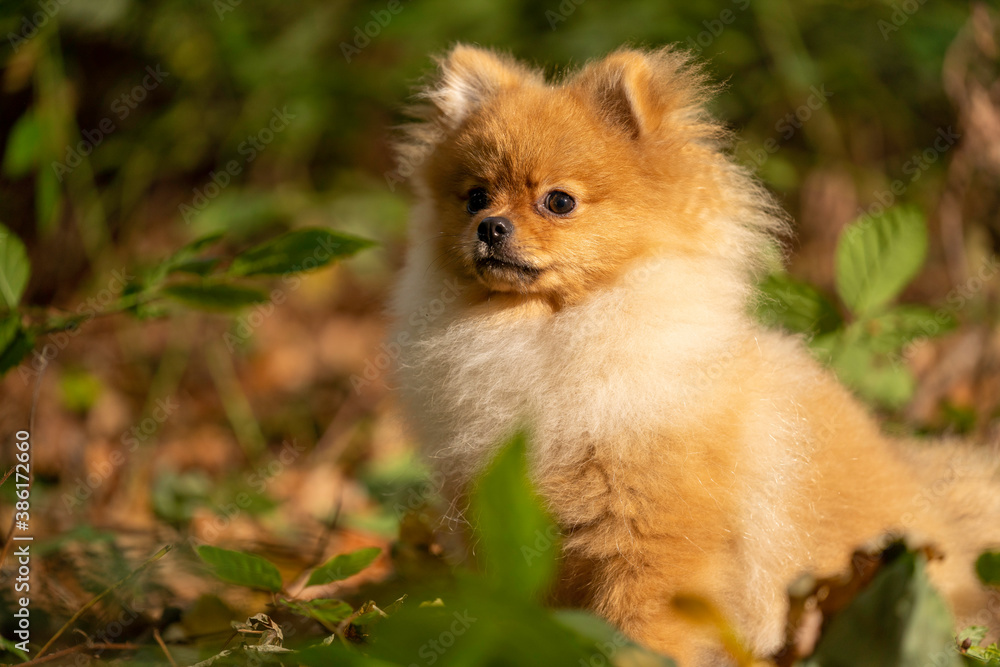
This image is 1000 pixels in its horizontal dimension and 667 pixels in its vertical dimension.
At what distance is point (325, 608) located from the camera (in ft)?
5.62

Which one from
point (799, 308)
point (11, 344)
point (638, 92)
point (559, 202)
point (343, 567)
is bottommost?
point (11, 344)

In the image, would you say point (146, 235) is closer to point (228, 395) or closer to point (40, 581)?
point (228, 395)

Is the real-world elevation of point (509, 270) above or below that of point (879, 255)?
below

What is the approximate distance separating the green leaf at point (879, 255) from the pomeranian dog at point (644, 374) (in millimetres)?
341

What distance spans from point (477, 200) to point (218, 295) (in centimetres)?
81

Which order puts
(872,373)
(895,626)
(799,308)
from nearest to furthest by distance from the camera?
(895,626), (799,308), (872,373)

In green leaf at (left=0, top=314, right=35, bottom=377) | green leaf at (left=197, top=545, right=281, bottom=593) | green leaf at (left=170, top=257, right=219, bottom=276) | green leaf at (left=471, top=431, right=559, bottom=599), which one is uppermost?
green leaf at (left=471, top=431, right=559, bottom=599)

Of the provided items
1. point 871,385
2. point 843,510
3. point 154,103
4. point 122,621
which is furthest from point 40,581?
point 154,103

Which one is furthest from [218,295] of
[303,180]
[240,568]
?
[303,180]

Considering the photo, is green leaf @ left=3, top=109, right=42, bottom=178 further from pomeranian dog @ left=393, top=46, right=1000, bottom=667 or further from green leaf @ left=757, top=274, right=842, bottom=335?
green leaf @ left=757, top=274, right=842, bottom=335

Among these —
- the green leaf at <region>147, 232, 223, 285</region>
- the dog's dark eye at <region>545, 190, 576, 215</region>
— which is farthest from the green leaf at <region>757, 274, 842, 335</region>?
the green leaf at <region>147, 232, 223, 285</region>

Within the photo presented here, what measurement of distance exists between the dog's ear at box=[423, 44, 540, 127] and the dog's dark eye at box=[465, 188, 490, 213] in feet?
1.05

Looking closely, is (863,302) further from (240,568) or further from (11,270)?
(11,270)

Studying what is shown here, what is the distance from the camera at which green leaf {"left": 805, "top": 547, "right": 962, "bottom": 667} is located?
1.16 meters
